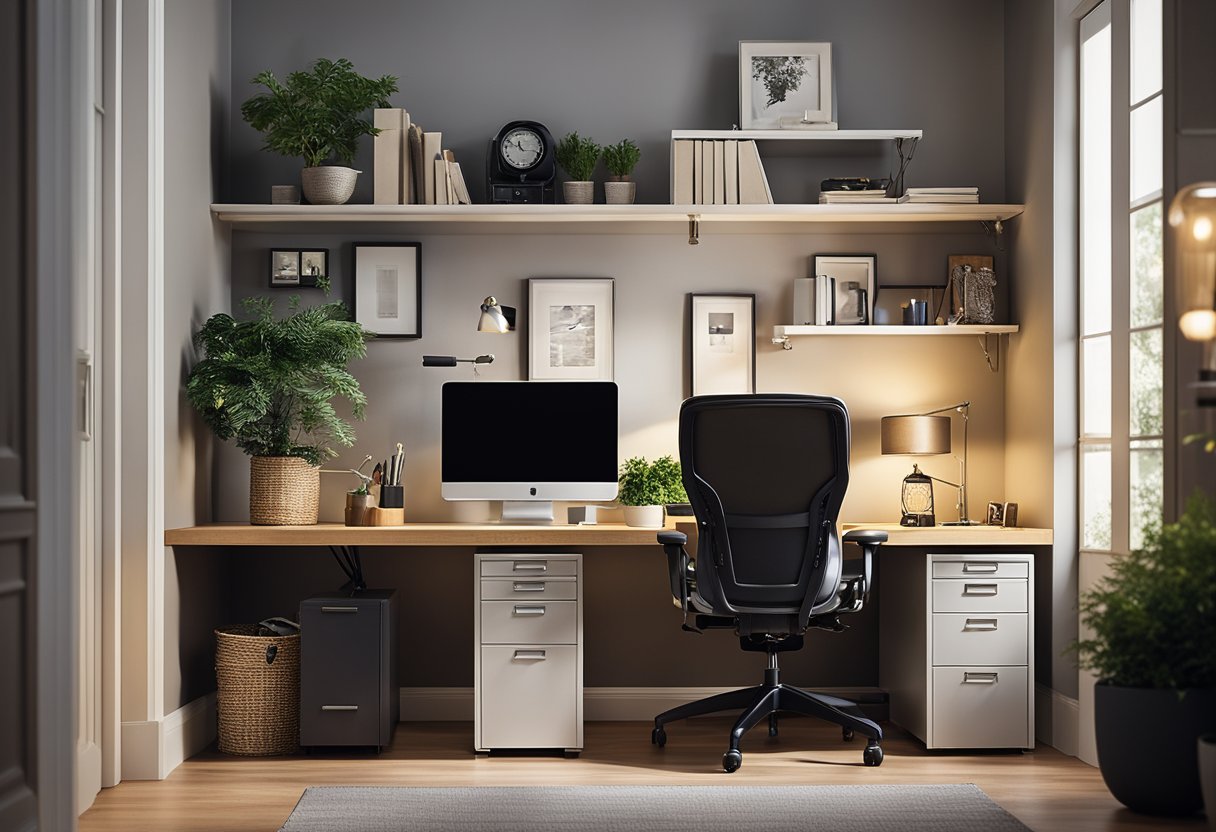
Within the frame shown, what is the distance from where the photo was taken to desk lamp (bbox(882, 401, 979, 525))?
4051 millimetres

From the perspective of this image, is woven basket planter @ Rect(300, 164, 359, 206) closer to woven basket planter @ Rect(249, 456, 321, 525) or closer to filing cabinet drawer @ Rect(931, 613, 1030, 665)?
woven basket planter @ Rect(249, 456, 321, 525)

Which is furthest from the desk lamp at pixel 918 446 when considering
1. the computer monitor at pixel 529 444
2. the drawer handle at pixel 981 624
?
the computer monitor at pixel 529 444

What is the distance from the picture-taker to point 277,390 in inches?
158

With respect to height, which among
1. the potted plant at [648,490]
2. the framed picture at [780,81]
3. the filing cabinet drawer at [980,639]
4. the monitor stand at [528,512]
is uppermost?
the framed picture at [780,81]

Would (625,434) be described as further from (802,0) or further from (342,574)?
(802,0)

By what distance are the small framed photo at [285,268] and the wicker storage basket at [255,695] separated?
4.31ft

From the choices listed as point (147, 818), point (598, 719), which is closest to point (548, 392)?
point (598, 719)

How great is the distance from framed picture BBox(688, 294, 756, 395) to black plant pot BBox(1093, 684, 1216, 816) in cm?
180

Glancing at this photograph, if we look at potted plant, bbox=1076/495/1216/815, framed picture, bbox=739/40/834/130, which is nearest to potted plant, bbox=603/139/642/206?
framed picture, bbox=739/40/834/130

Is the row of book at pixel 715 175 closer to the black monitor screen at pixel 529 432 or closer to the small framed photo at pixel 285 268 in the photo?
the black monitor screen at pixel 529 432

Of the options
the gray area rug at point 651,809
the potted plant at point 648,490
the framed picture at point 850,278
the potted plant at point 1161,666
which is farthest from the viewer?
the framed picture at point 850,278

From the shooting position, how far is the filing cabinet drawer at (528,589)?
382 centimetres

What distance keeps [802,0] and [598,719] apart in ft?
9.25

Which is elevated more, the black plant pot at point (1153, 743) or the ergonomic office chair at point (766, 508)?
the ergonomic office chair at point (766, 508)
